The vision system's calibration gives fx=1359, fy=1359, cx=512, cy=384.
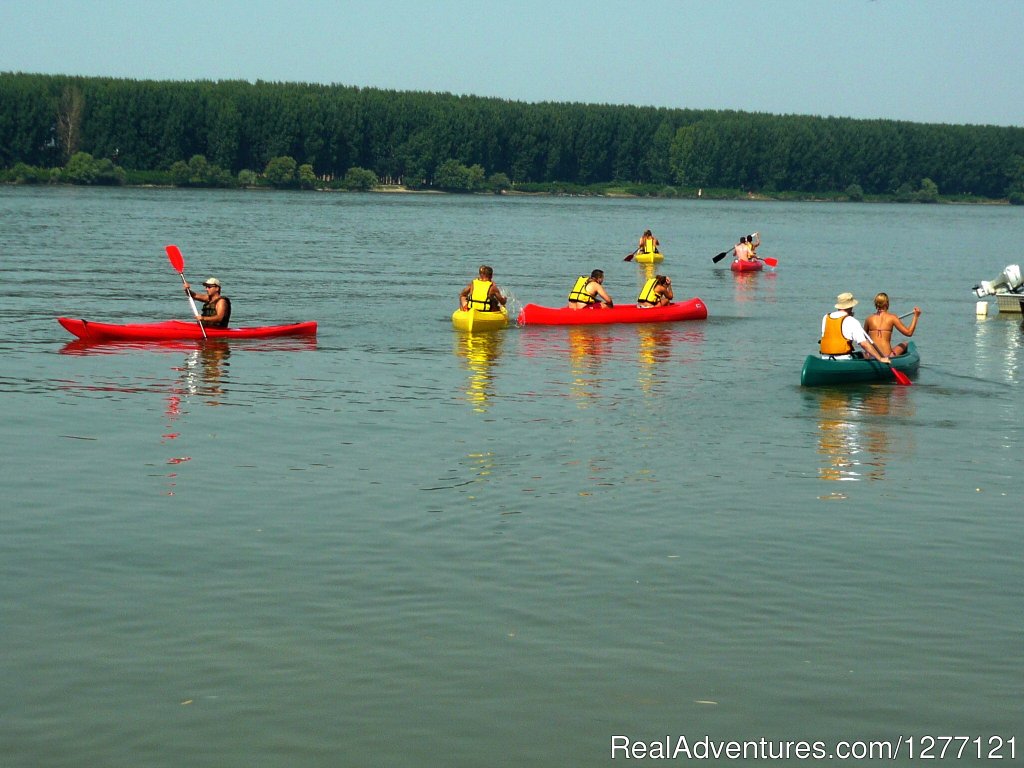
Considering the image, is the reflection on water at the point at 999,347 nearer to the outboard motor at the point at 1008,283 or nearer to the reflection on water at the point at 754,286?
the outboard motor at the point at 1008,283

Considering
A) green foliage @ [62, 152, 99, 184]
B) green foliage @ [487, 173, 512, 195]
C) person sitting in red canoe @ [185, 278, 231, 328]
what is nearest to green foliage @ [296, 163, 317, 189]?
green foliage @ [62, 152, 99, 184]

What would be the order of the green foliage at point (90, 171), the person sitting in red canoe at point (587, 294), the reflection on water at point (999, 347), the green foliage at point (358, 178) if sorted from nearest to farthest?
the reflection on water at point (999, 347), the person sitting in red canoe at point (587, 294), the green foliage at point (90, 171), the green foliage at point (358, 178)

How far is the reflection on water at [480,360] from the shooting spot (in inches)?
749

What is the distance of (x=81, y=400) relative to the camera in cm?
1784

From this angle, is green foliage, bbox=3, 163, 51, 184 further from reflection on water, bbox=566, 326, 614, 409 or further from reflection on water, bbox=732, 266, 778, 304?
reflection on water, bbox=566, 326, 614, 409

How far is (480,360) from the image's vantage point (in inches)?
909

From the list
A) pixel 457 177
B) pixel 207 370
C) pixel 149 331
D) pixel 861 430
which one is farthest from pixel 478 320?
pixel 457 177

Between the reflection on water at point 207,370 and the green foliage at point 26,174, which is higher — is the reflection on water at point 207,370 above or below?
below

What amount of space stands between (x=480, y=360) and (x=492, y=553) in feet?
40.7

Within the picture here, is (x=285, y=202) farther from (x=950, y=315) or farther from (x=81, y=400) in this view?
(x=81, y=400)

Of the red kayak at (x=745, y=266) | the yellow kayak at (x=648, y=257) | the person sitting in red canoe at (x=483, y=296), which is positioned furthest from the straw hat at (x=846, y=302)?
the yellow kayak at (x=648, y=257)

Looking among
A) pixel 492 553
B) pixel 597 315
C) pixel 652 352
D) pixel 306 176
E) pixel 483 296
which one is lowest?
pixel 492 553

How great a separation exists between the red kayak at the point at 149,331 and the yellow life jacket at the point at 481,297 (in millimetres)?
4240

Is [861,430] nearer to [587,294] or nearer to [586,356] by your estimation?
[586,356]
